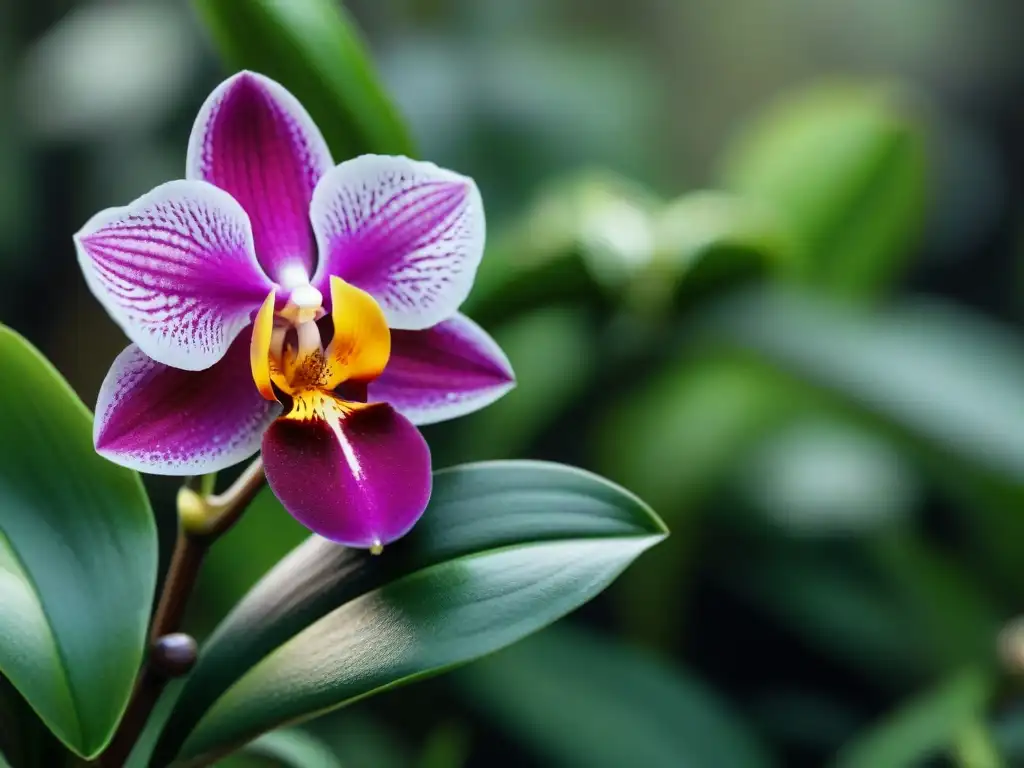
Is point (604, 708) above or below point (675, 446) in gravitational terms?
below

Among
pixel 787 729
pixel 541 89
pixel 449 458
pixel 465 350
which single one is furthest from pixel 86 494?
pixel 541 89

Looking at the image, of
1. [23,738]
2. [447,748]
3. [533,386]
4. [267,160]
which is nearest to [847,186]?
[533,386]

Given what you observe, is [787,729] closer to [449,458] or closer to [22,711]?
[449,458]

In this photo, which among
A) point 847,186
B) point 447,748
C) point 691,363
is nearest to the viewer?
point 447,748

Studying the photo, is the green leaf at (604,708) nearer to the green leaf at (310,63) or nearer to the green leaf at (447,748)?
the green leaf at (447,748)

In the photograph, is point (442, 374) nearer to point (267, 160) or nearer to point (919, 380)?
point (267, 160)
